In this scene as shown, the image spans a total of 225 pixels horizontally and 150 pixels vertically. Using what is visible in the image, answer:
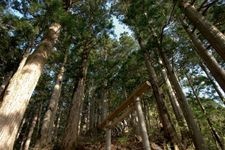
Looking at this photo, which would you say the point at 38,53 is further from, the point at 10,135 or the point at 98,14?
the point at 98,14

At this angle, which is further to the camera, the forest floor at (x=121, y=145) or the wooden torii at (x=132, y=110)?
the forest floor at (x=121, y=145)

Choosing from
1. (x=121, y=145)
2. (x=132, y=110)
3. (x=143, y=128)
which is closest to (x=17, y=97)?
(x=132, y=110)

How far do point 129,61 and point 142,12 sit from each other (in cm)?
456

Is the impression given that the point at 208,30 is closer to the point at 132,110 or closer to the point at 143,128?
the point at 132,110

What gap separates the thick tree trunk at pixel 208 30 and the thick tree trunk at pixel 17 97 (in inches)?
175

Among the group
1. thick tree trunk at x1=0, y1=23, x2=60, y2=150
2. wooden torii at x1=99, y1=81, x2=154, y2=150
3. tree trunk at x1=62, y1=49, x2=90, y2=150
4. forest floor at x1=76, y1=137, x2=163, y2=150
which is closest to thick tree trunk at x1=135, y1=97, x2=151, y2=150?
wooden torii at x1=99, y1=81, x2=154, y2=150

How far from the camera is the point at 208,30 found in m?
6.45

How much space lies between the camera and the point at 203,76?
16.1 meters

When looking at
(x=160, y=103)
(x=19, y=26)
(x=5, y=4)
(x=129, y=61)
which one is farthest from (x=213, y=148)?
(x=5, y=4)

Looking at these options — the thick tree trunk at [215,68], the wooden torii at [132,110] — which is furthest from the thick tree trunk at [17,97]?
the thick tree trunk at [215,68]

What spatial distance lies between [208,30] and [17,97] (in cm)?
519

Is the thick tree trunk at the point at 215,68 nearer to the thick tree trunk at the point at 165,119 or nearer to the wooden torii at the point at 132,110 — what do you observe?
the thick tree trunk at the point at 165,119

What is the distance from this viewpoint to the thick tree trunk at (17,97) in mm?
4449

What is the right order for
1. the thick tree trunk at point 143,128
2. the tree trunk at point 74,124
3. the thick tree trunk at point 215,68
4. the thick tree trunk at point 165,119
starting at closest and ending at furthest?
the thick tree trunk at point 143,128 < the thick tree trunk at point 215,68 < the tree trunk at point 74,124 < the thick tree trunk at point 165,119
